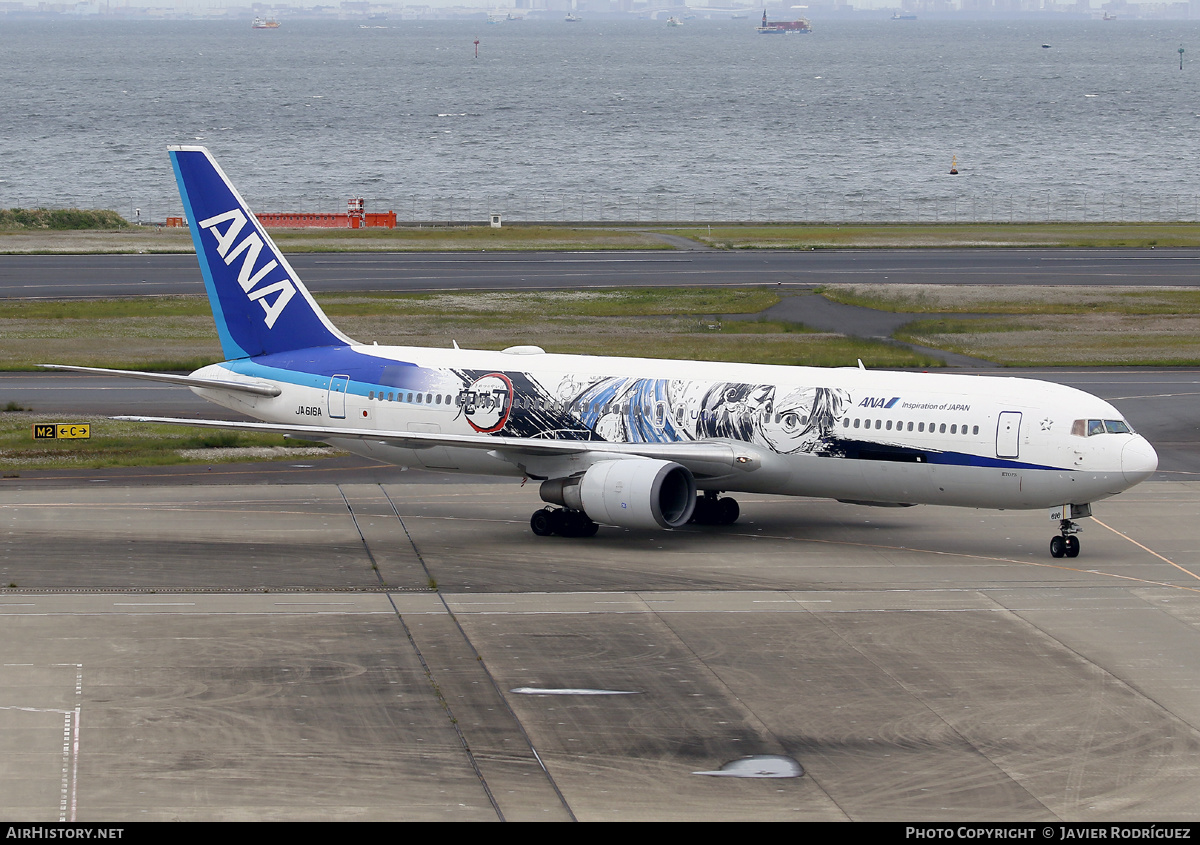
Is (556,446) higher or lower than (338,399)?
lower

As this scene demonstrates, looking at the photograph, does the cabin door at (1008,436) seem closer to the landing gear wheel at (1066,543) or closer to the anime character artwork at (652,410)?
the landing gear wheel at (1066,543)

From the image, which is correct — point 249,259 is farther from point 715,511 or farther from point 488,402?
point 715,511

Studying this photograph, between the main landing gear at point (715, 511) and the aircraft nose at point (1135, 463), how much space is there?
11103mm

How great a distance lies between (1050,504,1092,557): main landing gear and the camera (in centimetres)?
3997

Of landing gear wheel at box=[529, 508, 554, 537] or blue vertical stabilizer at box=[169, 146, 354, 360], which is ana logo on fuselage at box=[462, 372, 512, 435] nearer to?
landing gear wheel at box=[529, 508, 554, 537]

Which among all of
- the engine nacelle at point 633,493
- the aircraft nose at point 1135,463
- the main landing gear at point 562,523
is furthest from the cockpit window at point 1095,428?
the main landing gear at point 562,523

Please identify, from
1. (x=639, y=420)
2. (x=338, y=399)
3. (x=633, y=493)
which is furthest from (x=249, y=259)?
(x=633, y=493)

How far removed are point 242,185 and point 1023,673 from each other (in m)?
170

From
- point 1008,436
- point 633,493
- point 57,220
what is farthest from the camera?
point 57,220

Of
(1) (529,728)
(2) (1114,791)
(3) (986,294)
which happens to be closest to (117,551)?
(1) (529,728)

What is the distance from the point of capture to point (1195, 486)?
1961 inches

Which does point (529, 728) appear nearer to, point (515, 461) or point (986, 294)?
point (515, 461)

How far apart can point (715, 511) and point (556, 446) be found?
5.41 meters

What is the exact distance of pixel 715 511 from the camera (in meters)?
44.2
